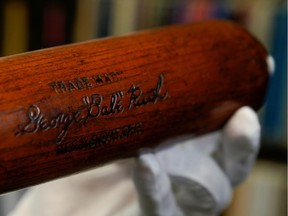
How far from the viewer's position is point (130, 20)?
1138 millimetres

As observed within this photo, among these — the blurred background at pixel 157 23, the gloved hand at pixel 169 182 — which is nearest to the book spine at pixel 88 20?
the blurred background at pixel 157 23

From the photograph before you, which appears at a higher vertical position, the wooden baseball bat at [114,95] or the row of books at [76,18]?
the wooden baseball bat at [114,95]

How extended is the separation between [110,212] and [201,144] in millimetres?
107

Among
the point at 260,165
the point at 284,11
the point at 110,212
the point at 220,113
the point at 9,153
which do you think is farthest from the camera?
the point at 260,165

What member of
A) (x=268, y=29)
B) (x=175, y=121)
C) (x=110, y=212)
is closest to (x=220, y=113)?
(x=175, y=121)

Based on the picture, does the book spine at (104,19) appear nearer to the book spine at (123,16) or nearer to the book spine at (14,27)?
the book spine at (123,16)

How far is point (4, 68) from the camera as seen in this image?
0.39 metres

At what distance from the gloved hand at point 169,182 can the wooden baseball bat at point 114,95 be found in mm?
33

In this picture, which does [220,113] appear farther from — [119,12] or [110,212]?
[119,12]

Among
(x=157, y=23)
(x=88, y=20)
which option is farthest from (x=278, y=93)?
(x=88, y=20)
